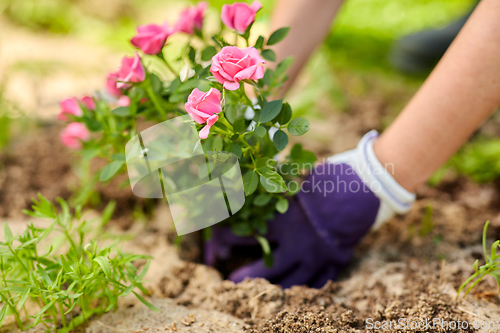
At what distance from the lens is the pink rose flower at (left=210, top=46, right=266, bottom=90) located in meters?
0.58

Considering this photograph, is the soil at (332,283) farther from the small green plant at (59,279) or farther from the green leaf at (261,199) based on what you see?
the green leaf at (261,199)

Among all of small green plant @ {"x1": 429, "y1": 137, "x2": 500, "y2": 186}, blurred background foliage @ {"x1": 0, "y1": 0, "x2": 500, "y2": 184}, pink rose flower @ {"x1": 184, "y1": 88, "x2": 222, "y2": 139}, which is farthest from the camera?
blurred background foliage @ {"x1": 0, "y1": 0, "x2": 500, "y2": 184}

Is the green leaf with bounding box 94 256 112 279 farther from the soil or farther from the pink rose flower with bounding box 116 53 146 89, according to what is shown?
the pink rose flower with bounding box 116 53 146 89

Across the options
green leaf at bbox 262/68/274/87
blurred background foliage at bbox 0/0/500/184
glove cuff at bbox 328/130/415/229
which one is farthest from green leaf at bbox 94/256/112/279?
blurred background foliage at bbox 0/0/500/184

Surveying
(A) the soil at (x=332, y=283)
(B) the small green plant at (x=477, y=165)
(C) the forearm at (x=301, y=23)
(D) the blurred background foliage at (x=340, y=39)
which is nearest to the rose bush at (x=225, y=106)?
(A) the soil at (x=332, y=283)

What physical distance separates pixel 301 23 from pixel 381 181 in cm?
60

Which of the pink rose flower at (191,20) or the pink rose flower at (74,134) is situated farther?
the pink rose flower at (74,134)

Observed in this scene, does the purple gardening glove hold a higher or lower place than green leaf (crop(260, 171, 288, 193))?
lower

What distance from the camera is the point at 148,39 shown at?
73 cm

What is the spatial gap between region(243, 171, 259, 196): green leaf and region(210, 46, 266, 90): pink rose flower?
0.18m

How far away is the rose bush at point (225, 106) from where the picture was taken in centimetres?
60

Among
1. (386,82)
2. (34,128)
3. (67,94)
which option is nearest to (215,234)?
(34,128)

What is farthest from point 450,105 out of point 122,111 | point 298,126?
point 122,111

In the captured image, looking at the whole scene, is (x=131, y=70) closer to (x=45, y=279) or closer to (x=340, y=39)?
(x=45, y=279)
